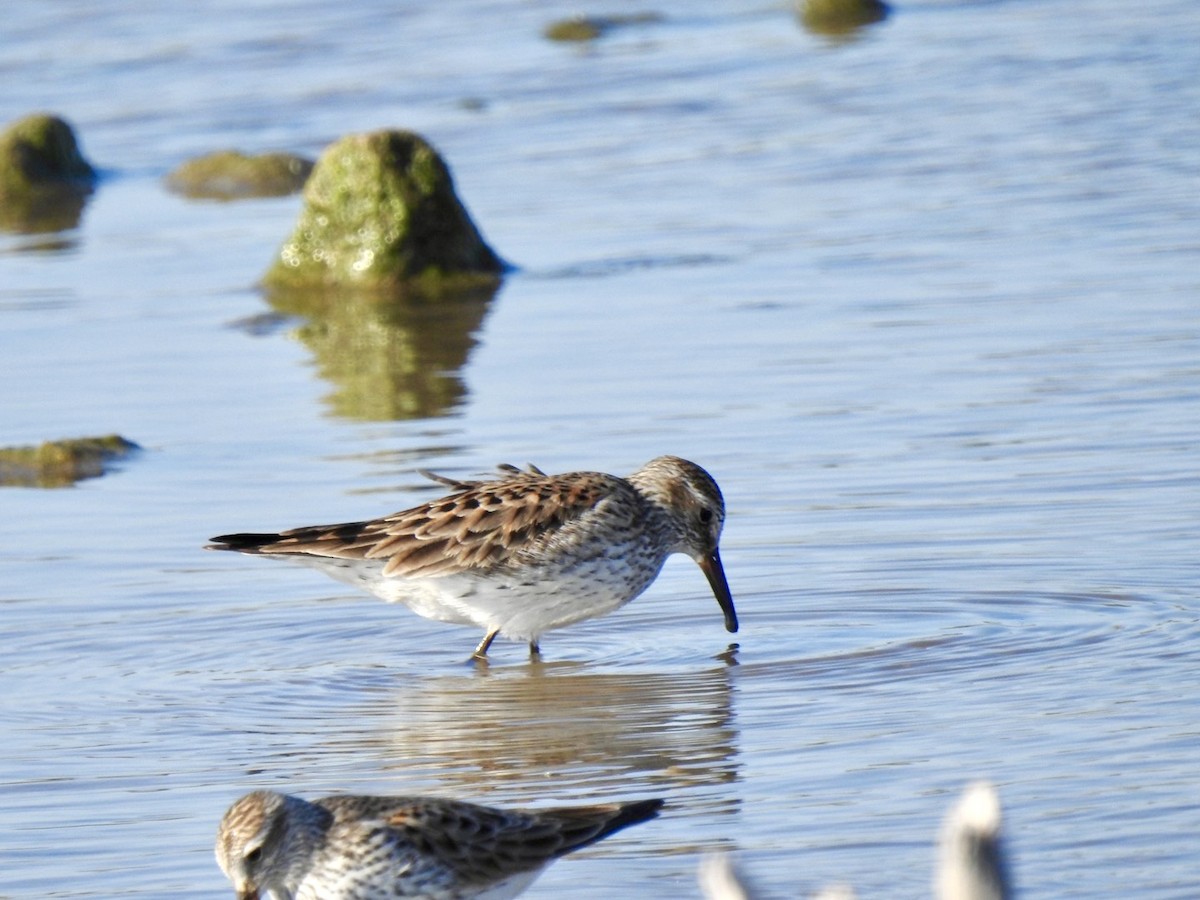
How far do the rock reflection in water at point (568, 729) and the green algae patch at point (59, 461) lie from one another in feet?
10.2

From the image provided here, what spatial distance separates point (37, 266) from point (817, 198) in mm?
5364

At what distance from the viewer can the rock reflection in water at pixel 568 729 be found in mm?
5930

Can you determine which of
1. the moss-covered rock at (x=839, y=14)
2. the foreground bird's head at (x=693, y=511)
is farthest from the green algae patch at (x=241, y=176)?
the foreground bird's head at (x=693, y=511)

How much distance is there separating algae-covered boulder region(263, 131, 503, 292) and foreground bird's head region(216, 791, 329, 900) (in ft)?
28.7

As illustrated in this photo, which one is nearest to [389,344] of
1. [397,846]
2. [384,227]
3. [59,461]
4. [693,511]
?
[384,227]

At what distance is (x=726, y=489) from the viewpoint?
8.64m

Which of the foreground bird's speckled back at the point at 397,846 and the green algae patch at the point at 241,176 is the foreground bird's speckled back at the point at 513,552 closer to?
the foreground bird's speckled back at the point at 397,846

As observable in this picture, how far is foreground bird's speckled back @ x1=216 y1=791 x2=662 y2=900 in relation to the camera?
4641 mm

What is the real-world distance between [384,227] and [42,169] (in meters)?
6.02

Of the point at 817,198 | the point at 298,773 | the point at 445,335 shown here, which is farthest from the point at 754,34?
the point at 298,773

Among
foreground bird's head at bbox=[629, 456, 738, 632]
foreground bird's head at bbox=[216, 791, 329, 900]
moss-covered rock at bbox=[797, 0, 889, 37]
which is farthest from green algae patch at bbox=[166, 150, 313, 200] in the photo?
foreground bird's head at bbox=[216, 791, 329, 900]

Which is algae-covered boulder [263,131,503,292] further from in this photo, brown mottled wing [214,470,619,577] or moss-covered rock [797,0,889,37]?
moss-covered rock [797,0,889,37]

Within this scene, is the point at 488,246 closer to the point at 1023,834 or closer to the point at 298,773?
the point at 298,773

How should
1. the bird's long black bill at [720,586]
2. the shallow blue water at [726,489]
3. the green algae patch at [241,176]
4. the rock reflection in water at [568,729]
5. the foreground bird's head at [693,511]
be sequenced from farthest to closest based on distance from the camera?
the green algae patch at [241,176] → the foreground bird's head at [693,511] → the bird's long black bill at [720,586] → the rock reflection in water at [568,729] → the shallow blue water at [726,489]
